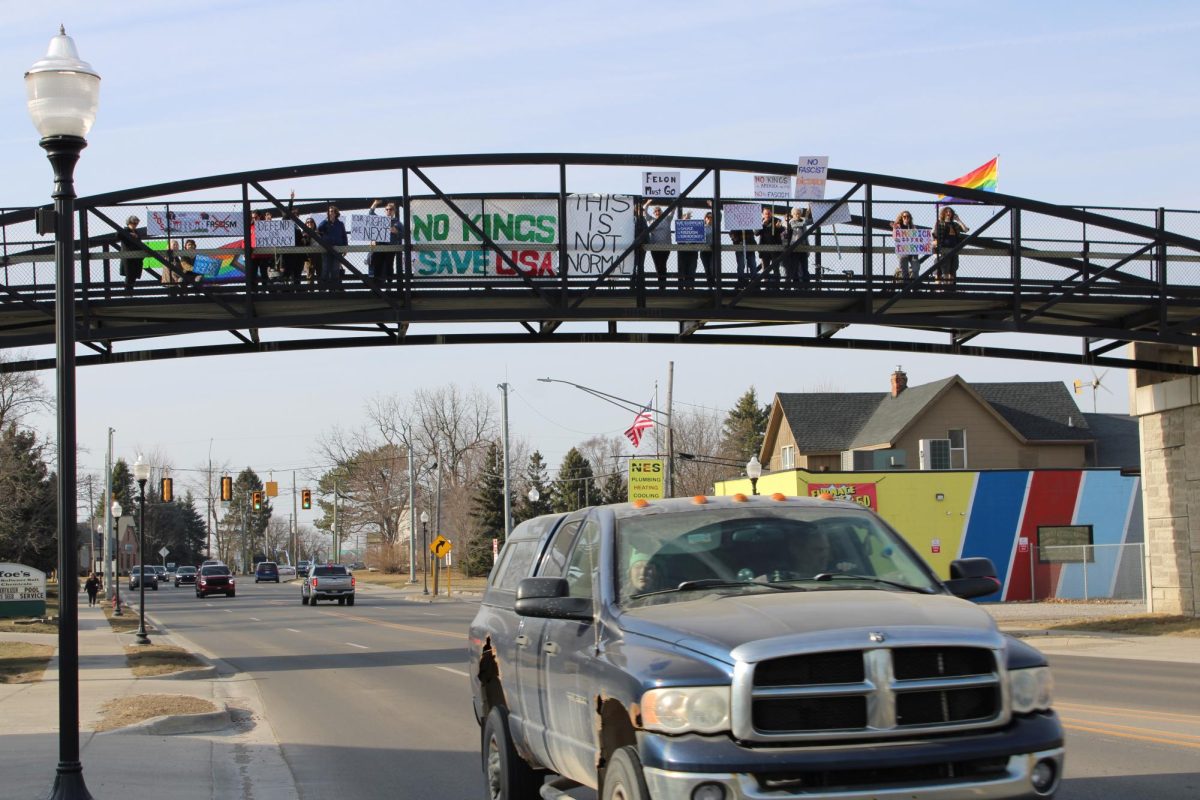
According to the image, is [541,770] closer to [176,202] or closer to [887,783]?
[887,783]

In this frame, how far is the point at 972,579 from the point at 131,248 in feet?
66.1

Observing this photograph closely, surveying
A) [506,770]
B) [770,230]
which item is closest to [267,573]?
[770,230]

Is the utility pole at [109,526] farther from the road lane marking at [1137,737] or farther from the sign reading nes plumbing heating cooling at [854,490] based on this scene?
the road lane marking at [1137,737]

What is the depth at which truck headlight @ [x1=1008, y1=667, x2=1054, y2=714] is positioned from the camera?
18.1ft

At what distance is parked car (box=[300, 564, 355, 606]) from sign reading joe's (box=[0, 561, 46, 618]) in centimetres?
1406

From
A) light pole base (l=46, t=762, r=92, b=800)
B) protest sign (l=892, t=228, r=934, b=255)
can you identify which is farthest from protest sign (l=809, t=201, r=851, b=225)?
light pole base (l=46, t=762, r=92, b=800)

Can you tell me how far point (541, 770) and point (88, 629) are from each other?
33627 millimetres

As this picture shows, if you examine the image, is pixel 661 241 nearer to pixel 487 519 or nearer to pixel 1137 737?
pixel 1137 737

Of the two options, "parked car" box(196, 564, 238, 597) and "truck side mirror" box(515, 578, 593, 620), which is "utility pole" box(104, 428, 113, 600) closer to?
"parked car" box(196, 564, 238, 597)

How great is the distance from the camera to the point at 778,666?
5289 mm

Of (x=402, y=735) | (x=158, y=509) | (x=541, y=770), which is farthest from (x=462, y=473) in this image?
(x=541, y=770)

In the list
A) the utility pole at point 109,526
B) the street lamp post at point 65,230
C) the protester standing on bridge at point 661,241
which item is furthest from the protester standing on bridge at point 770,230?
the utility pole at point 109,526

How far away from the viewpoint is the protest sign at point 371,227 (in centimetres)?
2370

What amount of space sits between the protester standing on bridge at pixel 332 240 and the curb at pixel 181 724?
33.3ft
